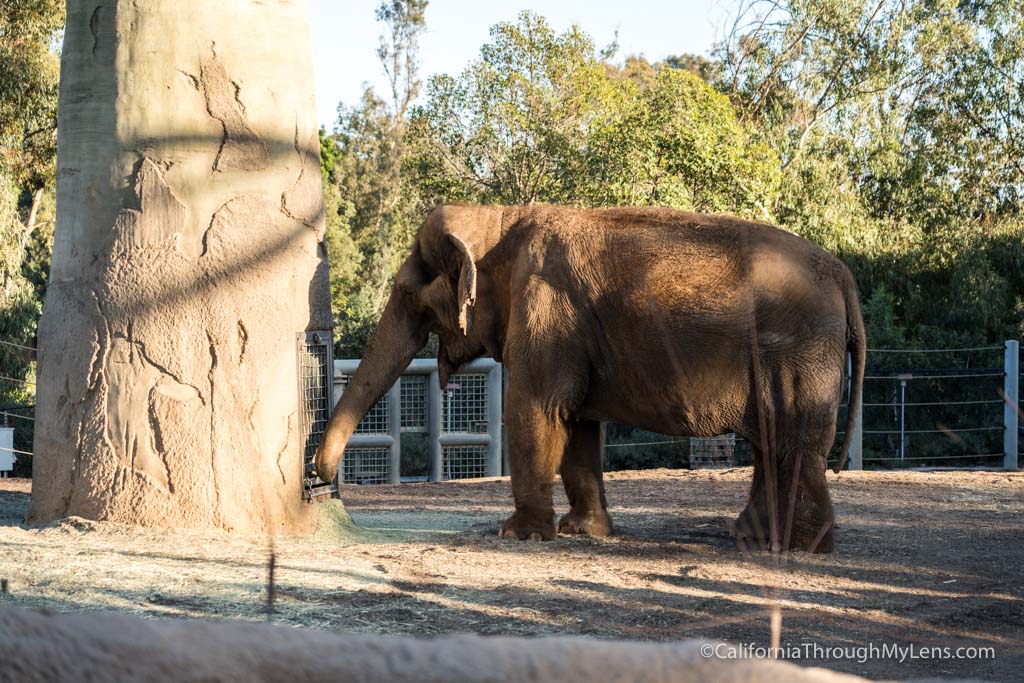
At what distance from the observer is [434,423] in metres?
13.6

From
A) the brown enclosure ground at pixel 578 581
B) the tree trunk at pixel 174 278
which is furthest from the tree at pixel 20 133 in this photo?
the tree trunk at pixel 174 278

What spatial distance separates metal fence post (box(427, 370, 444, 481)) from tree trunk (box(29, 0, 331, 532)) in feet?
18.1

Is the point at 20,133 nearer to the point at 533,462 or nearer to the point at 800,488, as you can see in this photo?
the point at 533,462

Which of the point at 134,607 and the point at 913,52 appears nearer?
the point at 134,607

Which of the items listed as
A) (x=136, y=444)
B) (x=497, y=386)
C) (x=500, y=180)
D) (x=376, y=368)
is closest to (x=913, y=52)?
(x=500, y=180)

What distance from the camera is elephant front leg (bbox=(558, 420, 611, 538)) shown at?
840cm

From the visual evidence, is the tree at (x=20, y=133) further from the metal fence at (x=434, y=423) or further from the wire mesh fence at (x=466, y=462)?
the metal fence at (x=434, y=423)

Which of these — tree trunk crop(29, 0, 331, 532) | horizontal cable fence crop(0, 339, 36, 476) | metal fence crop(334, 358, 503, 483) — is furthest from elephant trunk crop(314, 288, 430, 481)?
horizontal cable fence crop(0, 339, 36, 476)

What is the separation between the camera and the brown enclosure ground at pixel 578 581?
5418mm

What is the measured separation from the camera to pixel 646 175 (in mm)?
22375

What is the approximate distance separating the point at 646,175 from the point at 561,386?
14.9m

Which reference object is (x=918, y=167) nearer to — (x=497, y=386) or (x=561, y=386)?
(x=497, y=386)

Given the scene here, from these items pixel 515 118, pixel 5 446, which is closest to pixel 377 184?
pixel 515 118

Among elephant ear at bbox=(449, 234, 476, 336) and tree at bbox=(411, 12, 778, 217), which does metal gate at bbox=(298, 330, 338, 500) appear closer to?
elephant ear at bbox=(449, 234, 476, 336)
